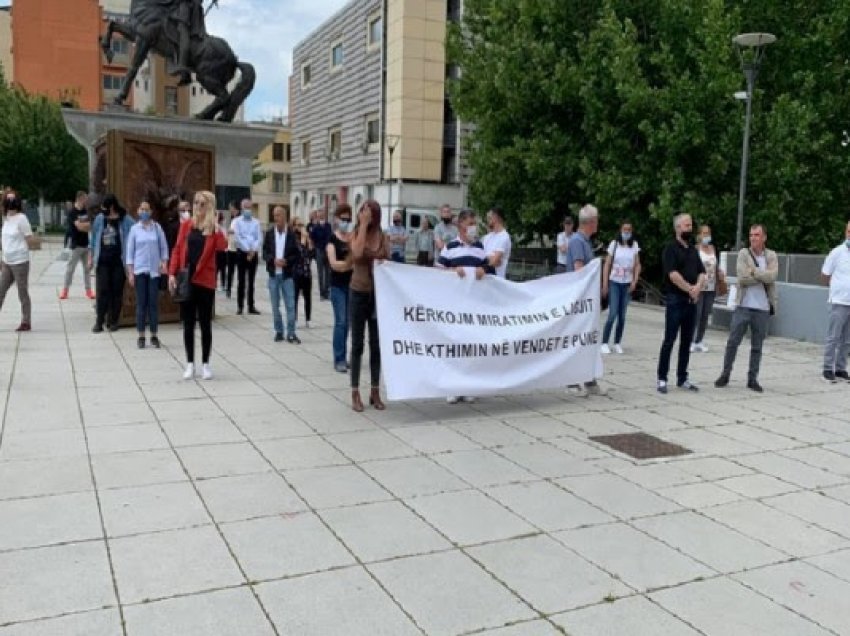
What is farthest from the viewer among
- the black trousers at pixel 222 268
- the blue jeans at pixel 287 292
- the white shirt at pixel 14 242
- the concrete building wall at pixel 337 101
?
the concrete building wall at pixel 337 101

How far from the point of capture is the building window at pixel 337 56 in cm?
5297

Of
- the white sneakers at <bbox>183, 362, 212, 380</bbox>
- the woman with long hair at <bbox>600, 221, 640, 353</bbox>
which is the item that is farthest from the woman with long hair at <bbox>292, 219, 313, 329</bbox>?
the woman with long hair at <bbox>600, 221, 640, 353</bbox>

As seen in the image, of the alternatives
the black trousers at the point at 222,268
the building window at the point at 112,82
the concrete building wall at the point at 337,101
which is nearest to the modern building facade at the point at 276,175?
the building window at the point at 112,82

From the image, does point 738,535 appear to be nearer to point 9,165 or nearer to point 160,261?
point 160,261

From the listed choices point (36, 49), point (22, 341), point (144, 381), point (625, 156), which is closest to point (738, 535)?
point (144, 381)

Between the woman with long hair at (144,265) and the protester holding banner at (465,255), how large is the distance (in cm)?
447

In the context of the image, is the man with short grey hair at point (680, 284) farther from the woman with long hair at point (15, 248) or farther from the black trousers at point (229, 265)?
the black trousers at point (229, 265)

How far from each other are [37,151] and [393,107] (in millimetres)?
19559

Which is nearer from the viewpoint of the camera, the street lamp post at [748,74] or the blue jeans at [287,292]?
the blue jeans at [287,292]

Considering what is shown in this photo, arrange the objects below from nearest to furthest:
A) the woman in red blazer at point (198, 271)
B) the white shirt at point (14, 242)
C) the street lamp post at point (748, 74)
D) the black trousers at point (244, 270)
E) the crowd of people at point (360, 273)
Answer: the crowd of people at point (360, 273), the woman in red blazer at point (198, 271), the white shirt at point (14, 242), the black trousers at point (244, 270), the street lamp post at point (748, 74)

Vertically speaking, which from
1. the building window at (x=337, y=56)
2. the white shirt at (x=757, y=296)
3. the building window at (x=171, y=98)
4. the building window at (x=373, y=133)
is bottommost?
the white shirt at (x=757, y=296)

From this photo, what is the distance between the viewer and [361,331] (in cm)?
777

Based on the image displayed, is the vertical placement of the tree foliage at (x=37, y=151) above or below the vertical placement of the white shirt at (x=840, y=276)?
above

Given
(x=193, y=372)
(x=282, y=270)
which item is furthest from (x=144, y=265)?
(x=193, y=372)
